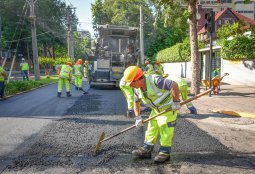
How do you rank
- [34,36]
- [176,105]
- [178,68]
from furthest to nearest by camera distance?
1. [178,68]
2. [34,36]
3. [176,105]

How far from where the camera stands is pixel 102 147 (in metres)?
5.01

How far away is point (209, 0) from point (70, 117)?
71730 mm

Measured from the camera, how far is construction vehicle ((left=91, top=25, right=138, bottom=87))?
15508 millimetres

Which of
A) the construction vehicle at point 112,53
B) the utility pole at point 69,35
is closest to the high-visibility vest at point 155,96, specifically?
the construction vehicle at point 112,53

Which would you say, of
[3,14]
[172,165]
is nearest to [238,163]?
[172,165]

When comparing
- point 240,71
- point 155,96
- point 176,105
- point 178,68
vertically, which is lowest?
point 176,105

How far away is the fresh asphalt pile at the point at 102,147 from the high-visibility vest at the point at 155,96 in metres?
0.86

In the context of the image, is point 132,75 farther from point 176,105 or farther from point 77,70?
point 77,70

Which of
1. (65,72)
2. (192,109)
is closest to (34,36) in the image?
(65,72)

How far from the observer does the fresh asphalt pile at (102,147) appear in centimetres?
423

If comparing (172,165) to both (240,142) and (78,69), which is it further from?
(78,69)

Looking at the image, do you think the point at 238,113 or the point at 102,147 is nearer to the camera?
the point at 102,147

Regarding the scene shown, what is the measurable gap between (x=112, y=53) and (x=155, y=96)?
39.4 ft

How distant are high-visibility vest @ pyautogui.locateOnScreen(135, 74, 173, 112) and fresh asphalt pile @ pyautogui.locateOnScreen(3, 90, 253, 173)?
856 mm
